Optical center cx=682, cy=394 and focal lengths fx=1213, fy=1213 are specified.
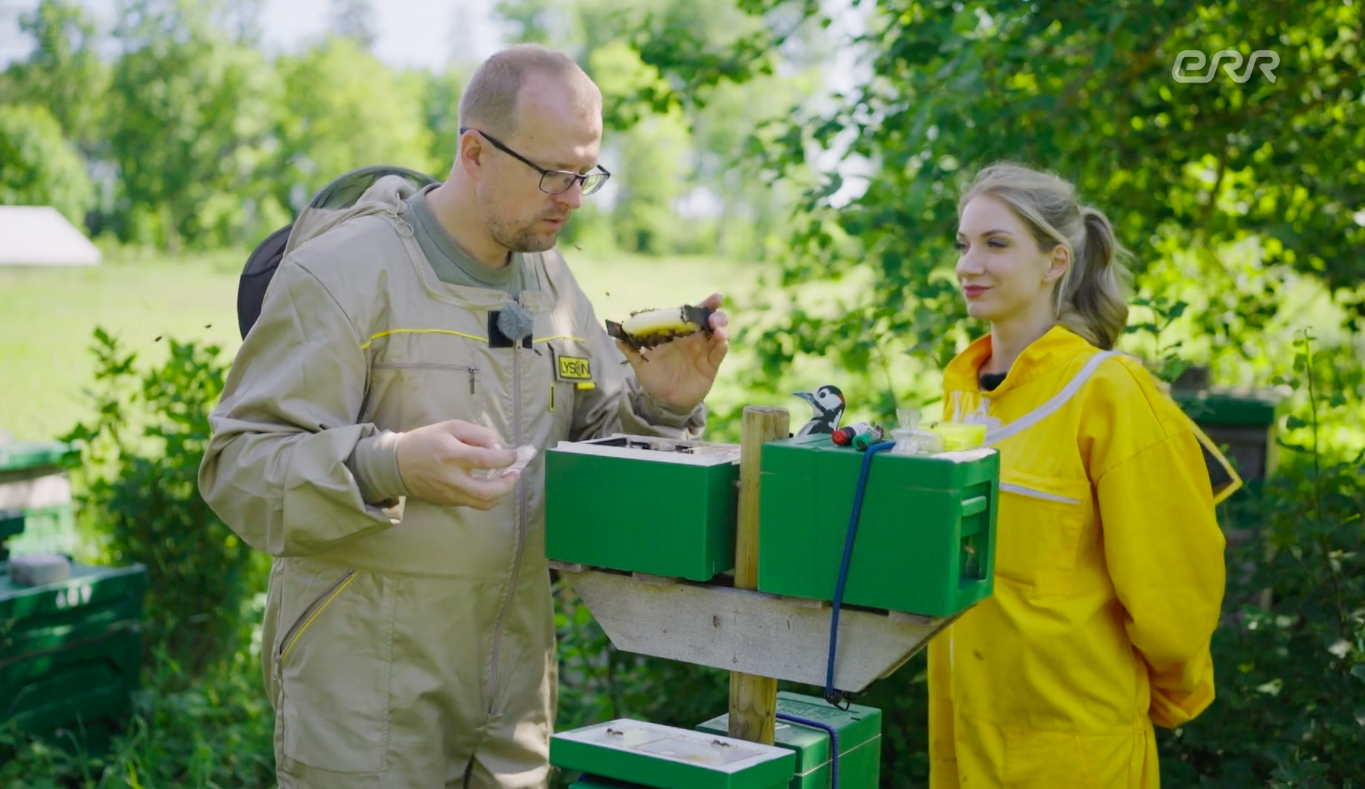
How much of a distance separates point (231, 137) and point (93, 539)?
4306 cm

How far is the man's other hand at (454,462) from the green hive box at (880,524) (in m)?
A: 0.47

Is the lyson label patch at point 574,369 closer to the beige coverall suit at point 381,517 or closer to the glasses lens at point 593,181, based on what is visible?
the beige coverall suit at point 381,517

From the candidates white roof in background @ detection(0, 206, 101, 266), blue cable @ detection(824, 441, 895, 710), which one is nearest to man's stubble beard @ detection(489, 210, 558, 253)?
blue cable @ detection(824, 441, 895, 710)

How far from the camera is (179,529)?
548cm

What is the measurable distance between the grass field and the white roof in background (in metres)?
0.63

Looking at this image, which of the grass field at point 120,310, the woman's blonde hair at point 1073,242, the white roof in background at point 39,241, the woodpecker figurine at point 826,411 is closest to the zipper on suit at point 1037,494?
the woman's blonde hair at point 1073,242

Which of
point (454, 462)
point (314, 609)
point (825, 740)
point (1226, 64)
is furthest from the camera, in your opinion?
point (1226, 64)

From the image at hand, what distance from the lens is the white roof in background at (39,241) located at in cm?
671

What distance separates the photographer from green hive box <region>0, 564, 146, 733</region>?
4391 mm

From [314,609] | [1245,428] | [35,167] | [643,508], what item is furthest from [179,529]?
[35,167]

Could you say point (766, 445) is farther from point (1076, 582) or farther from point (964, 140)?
point (964, 140)

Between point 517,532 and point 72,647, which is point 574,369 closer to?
point 517,532

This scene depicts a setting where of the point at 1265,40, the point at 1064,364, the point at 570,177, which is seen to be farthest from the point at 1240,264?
the point at 570,177

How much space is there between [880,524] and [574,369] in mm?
955
